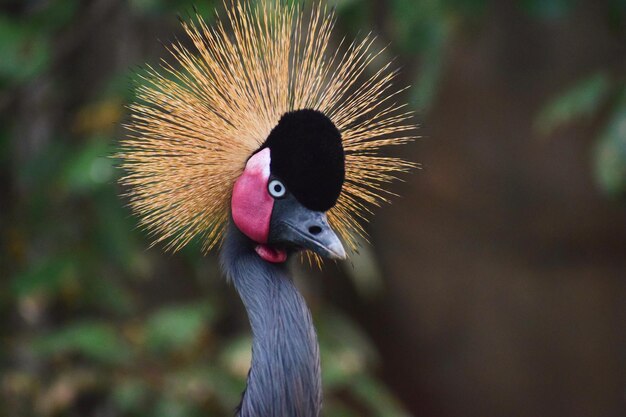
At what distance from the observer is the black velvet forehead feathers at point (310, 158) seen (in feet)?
3.88

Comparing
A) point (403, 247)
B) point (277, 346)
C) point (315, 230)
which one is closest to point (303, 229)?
point (315, 230)

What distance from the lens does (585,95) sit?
6.49ft

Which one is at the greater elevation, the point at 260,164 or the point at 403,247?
the point at 260,164

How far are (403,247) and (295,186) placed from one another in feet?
8.17

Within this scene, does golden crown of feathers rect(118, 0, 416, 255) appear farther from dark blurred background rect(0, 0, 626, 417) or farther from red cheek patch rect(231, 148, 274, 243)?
dark blurred background rect(0, 0, 626, 417)

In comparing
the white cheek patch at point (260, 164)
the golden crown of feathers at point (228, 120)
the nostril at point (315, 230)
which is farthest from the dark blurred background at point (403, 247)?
the nostril at point (315, 230)

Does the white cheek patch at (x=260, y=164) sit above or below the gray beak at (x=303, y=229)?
above

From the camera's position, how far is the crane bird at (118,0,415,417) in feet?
4.02

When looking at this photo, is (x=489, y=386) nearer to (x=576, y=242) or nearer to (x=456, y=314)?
(x=456, y=314)

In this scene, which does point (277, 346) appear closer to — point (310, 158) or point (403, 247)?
point (310, 158)

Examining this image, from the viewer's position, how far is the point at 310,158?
1.18m

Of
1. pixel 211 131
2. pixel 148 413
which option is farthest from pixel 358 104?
pixel 148 413

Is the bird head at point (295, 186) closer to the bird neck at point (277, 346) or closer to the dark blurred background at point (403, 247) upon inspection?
the bird neck at point (277, 346)

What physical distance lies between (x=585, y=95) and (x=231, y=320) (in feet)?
3.95
